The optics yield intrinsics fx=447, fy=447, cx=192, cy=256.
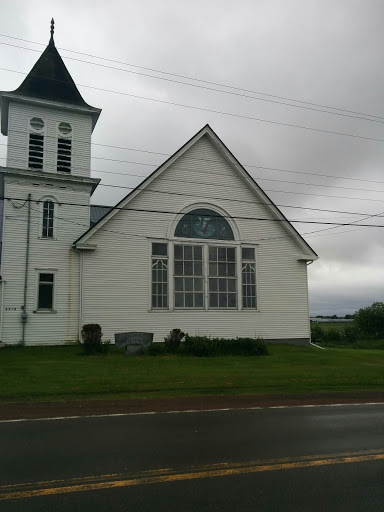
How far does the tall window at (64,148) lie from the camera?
2228cm

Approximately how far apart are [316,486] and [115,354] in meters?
14.1

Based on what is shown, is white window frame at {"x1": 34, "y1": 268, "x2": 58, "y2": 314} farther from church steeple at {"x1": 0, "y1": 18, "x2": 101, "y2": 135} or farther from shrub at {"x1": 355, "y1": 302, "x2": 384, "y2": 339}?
shrub at {"x1": 355, "y1": 302, "x2": 384, "y2": 339}

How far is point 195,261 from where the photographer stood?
22.8 metres

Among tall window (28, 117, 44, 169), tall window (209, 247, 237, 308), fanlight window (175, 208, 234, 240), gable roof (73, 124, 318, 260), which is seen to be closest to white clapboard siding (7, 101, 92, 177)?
tall window (28, 117, 44, 169)

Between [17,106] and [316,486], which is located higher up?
[17,106]

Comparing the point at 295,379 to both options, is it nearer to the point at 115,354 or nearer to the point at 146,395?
the point at 146,395

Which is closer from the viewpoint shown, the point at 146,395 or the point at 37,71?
the point at 146,395

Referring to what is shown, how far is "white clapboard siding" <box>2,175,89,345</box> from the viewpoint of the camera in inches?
790

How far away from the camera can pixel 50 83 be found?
75.4ft

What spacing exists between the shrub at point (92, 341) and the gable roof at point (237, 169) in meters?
4.38

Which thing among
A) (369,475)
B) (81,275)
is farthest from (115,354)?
(369,475)

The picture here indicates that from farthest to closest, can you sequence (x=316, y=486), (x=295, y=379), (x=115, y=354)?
1. (x=115, y=354)
2. (x=295, y=379)
3. (x=316, y=486)

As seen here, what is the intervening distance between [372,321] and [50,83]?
3638 cm

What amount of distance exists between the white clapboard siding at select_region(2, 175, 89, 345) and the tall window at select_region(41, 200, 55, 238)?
0.79ft
